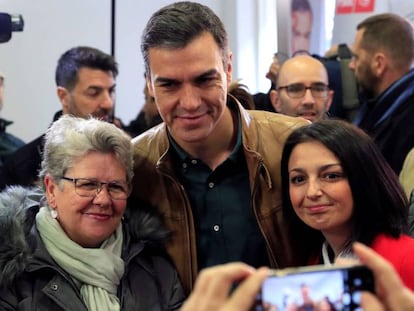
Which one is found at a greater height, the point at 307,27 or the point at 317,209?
the point at 307,27

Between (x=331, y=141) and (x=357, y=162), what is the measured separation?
0.24ft

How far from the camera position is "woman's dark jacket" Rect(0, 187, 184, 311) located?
1.58 m

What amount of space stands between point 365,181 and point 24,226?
81 cm

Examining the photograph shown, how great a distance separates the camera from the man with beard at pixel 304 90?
2.82 meters

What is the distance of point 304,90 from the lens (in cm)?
286

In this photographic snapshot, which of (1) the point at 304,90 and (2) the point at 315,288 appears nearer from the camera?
(2) the point at 315,288

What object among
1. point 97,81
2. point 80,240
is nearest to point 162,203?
point 80,240

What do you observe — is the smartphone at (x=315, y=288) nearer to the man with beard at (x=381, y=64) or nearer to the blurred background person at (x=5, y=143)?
the man with beard at (x=381, y=64)

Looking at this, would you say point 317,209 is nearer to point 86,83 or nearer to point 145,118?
point 86,83

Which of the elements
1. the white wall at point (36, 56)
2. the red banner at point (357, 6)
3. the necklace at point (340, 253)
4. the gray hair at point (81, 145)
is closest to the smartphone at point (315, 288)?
the necklace at point (340, 253)

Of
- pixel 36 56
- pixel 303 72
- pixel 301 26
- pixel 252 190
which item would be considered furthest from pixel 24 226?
pixel 301 26

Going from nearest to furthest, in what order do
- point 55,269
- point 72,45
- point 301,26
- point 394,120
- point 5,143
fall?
point 55,269 → point 394,120 → point 5,143 → point 301,26 → point 72,45

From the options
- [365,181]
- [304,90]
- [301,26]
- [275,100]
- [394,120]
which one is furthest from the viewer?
[301,26]

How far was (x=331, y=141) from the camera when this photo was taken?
152 cm
